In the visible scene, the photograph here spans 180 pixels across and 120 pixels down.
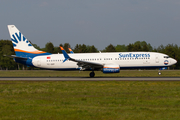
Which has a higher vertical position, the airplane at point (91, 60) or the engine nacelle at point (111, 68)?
the airplane at point (91, 60)

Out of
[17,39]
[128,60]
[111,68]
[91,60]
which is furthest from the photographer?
[17,39]

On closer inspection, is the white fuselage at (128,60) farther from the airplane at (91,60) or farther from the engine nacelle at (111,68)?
the engine nacelle at (111,68)

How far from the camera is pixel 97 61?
116ft

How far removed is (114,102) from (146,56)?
2278cm

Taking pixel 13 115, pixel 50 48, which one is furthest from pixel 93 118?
pixel 50 48

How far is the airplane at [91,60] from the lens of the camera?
112 feet

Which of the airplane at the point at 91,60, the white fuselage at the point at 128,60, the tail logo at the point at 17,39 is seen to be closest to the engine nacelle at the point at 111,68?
the airplane at the point at 91,60

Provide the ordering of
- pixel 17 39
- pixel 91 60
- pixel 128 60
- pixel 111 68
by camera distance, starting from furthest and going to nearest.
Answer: pixel 17 39 < pixel 91 60 < pixel 128 60 < pixel 111 68

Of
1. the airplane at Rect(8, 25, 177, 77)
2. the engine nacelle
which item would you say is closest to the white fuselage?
the airplane at Rect(8, 25, 177, 77)

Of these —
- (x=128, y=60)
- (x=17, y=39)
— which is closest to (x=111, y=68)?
(x=128, y=60)

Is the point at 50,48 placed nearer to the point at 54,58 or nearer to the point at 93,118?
the point at 54,58

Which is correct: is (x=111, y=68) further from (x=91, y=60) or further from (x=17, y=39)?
(x=17, y=39)

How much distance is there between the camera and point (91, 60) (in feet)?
118

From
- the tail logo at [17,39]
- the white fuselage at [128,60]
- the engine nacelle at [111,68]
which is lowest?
the engine nacelle at [111,68]
